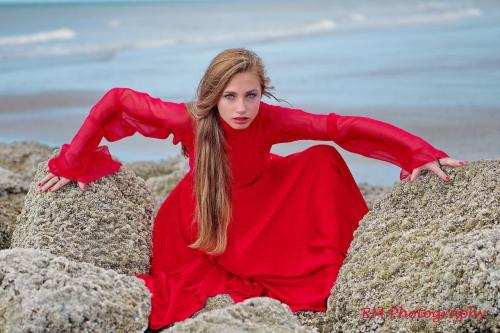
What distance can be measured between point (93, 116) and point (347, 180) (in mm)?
1347

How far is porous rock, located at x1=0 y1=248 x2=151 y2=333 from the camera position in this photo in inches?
109

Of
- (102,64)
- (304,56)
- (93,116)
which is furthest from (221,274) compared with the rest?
(102,64)

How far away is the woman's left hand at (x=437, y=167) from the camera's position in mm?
3408

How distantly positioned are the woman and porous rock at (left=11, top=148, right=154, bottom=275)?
8 centimetres

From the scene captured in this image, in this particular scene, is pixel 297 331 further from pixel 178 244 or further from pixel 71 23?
pixel 71 23

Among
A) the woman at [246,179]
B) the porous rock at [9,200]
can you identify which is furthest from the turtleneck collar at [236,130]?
the porous rock at [9,200]

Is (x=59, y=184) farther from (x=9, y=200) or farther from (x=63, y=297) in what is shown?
(x=9, y=200)

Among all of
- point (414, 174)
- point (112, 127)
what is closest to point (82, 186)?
point (112, 127)

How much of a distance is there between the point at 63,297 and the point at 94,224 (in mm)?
815

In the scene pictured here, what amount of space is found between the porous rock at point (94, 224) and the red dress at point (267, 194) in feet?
0.31

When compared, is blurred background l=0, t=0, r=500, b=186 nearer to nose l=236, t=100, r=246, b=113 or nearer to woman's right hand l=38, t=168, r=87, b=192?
nose l=236, t=100, r=246, b=113

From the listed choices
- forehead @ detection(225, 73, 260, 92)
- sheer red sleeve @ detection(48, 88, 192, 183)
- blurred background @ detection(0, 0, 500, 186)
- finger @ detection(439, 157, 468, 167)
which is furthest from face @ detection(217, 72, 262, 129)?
blurred background @ detection(0, 0, 500, 186)

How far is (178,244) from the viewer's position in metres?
4.02

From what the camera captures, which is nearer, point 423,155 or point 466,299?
point 466,299
